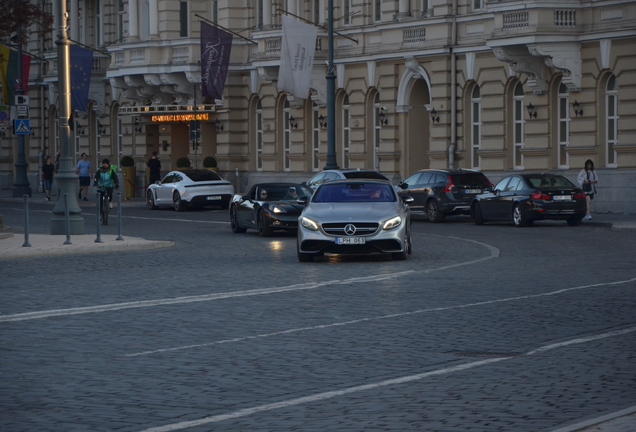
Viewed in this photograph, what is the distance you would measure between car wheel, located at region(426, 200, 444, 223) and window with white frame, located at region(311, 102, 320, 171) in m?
14.3

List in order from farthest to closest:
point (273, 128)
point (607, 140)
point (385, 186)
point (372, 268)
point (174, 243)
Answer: point (273, 128)
point (607, 140)
point (174, 243)
point (385, 186)
point (372, 268)

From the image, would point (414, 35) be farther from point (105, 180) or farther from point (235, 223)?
point (235, 223)

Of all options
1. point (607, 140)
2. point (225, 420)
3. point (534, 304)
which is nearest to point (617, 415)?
point (225, 420)

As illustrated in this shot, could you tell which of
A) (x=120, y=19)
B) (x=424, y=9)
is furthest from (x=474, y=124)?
(x=120, y=19)

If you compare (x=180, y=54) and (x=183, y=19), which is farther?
(x=183, y=19)

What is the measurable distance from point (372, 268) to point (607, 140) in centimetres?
1895

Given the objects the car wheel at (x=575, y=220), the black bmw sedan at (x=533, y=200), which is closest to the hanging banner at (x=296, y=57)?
the black bmw sedan at (x=533, y=200)

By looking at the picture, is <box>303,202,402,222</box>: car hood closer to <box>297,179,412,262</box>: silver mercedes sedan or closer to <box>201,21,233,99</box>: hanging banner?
<box>297,179,412,262</box>: silver mercedes sedan

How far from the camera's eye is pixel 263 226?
92.1ft

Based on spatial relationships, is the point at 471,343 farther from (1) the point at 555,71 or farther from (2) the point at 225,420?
(1) the point at 555,71

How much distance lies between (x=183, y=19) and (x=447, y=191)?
23.1 meters

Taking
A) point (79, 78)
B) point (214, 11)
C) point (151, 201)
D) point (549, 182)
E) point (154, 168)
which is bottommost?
point (151, 201)

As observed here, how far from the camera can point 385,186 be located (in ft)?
71.8

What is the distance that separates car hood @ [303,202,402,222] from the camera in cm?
2027
